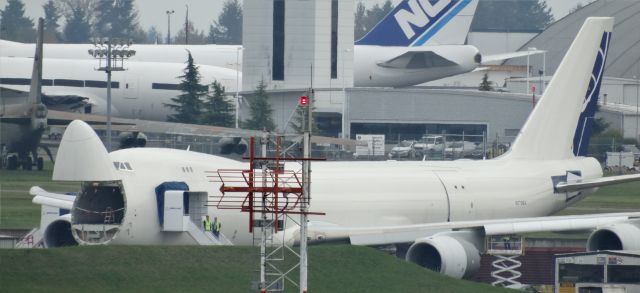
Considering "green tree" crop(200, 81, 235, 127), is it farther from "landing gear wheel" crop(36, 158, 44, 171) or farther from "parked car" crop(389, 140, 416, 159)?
"landing gear wheel" crop(36, 158, 44, 171)

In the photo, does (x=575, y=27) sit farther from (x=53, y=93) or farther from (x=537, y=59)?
(x=53, y=93)

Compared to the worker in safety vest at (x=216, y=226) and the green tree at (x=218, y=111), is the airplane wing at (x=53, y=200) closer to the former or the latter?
the worker in safety vest at (x=216, y=226)

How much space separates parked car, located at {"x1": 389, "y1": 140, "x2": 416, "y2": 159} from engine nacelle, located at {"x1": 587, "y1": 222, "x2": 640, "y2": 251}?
4067cm

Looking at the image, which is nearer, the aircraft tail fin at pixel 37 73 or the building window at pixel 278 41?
the aircraft tail fin at pixel 37 73

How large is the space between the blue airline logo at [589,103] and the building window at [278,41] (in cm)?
3912

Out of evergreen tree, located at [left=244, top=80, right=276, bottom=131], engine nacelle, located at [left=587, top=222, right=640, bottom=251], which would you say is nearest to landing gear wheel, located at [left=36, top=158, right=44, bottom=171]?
evergreen tree, located at [left=244, top=80, right=276, bottom=131]

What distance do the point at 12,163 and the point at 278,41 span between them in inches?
786

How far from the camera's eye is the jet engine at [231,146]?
67250mm

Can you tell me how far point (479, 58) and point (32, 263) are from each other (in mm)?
83375

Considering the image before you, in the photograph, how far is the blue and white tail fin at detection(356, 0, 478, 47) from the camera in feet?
356

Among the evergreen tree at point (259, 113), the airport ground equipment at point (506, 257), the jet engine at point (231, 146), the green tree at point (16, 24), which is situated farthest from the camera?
the green tree at point (16, 24)

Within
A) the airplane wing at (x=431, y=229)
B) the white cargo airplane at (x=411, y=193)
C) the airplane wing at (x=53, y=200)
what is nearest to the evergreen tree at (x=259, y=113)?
the white cargo airplane at (x=411, y=193)

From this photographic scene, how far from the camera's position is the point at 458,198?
42.8 m

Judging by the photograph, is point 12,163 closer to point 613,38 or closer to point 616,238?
point 616,238
